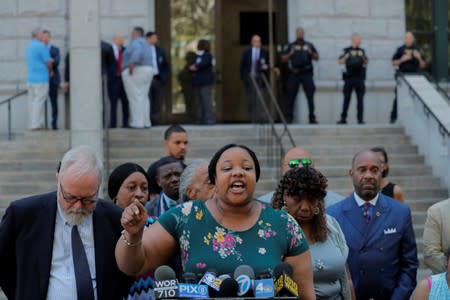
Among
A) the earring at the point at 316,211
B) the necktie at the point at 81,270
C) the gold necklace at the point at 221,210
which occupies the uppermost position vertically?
the gold necklace at the point at 221,210

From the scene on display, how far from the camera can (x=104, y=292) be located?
20.2 ft

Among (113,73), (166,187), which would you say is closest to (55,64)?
(113,73)

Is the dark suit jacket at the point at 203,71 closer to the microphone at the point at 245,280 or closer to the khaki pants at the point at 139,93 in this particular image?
the khaki pants at the point at 139,93

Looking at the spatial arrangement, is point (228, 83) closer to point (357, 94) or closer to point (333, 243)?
point (357, 94)

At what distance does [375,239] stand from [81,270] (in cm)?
324

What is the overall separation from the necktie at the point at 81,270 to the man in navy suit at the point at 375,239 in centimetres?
309

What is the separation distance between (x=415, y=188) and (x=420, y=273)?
3055 mm

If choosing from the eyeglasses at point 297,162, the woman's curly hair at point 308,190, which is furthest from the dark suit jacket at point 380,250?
the woman's curly hair at point 308,190

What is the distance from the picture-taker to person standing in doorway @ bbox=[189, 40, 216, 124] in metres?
21.7

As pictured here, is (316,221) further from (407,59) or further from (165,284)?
(407,59)

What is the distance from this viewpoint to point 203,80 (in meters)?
21.8

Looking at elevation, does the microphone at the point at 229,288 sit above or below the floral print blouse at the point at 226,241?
below

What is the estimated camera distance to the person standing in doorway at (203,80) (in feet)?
71.1

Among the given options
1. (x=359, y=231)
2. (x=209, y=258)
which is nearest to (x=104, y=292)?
(x=209, y=258)
